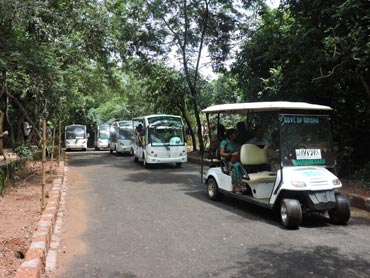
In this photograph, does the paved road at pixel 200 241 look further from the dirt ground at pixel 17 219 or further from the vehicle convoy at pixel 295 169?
the dirt ground at pixel 17 219

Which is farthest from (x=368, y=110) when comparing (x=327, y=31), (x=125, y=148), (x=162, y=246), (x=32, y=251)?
(x=125, y=148)

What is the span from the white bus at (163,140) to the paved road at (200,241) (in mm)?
6593

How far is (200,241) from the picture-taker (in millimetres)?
6004

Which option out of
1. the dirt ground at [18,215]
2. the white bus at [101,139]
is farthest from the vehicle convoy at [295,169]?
the white bus at [101,139]

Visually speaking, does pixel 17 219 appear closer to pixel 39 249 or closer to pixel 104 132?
pixel 39 249

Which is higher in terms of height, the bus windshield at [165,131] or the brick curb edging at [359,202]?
the bus windshield at [165,131]

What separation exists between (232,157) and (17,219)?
439 centimetres

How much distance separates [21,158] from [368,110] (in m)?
→ 10.8

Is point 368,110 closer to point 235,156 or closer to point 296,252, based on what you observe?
point 235,156

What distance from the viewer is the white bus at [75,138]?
33312 mm

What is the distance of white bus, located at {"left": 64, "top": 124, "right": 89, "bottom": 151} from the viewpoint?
109 feet

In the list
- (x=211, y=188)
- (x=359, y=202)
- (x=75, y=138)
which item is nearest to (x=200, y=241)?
(x=211, y=188)

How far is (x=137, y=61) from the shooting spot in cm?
2019

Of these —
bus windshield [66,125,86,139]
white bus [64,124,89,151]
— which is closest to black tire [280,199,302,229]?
white bus [64,124,89,151]
